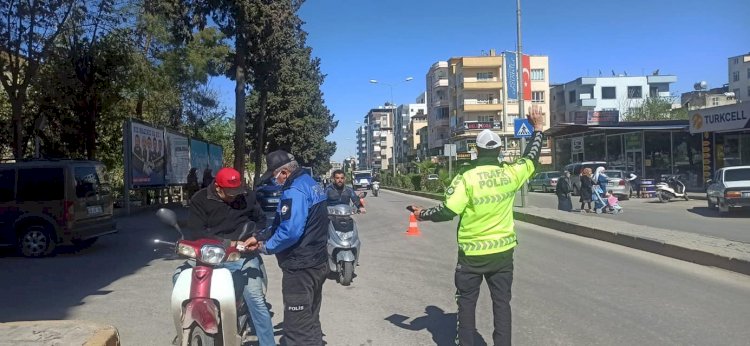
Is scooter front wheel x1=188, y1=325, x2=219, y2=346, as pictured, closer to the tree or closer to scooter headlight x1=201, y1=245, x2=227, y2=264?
scooter headlight x1=201, y1=245, x2=227, y2=264

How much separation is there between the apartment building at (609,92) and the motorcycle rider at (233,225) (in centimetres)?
8103

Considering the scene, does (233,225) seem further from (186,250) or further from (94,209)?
(94,209)

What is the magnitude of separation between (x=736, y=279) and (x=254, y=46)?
2084 centimetres

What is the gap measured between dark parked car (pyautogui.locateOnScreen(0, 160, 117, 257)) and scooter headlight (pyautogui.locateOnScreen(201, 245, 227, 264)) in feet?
28.2

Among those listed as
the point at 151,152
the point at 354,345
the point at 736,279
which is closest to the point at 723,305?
the point at 736,279

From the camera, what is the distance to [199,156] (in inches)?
1244

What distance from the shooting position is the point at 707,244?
1126 cm

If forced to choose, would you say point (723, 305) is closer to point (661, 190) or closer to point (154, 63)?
point (661, 190)

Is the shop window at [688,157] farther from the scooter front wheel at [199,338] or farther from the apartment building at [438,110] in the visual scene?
the apartment building at [438,110]

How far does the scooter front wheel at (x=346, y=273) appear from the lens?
29.0ft

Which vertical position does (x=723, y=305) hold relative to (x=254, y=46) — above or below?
below

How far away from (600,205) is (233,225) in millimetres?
18592

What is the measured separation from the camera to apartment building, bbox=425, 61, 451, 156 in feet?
284

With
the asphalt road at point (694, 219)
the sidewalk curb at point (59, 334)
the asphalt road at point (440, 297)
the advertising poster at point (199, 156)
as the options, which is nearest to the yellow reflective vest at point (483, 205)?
the asphalt road at point (440, 297)
